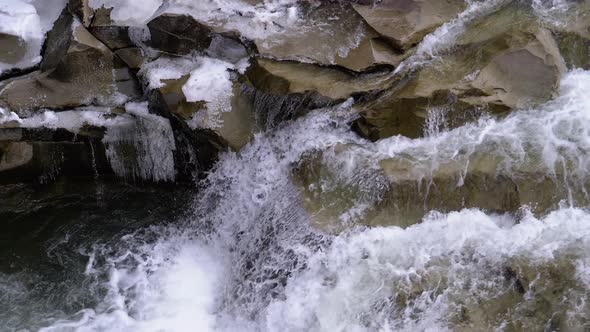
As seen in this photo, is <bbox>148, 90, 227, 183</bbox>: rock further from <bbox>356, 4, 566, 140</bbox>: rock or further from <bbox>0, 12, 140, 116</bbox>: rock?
<bbox>356, 4, 566, 140</bbox>: rock

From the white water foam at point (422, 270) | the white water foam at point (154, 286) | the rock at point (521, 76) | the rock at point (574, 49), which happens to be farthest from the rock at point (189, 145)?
the rock at point (574, 49)

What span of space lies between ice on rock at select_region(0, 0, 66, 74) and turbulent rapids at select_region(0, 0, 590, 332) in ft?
0.07

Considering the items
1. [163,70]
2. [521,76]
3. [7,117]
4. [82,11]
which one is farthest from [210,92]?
[521,76]

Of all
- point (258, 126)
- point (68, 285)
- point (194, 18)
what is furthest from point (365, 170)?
point (68, 285)

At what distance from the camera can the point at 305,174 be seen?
5.34 m

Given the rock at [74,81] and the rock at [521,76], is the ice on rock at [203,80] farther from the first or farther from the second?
the rock at [521,76]

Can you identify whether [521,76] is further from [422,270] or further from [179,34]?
[179,34]

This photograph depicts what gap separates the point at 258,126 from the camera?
222 inches

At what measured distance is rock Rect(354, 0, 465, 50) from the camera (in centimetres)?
564

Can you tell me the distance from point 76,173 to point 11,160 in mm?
647

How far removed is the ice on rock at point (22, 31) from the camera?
5984 mm

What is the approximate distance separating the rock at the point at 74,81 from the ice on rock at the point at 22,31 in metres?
0.19

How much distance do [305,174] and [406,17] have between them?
1.94m

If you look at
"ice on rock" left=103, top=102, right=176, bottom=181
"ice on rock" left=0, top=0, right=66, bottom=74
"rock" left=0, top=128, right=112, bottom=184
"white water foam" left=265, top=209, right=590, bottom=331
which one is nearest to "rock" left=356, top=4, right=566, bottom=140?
"white water foam" left=265, top=209, right=590, bottom=331
